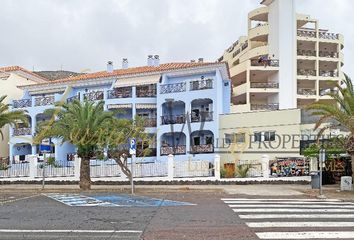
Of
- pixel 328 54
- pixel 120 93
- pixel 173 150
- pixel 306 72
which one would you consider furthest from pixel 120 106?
pixel 328 54

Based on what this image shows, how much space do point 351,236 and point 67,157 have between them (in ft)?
128

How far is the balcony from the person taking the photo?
45.4m

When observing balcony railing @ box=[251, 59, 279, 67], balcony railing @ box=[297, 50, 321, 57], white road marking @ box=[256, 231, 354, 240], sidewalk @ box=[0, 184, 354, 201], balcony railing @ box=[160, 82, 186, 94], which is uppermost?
balcony railing @ box=[297, 50, 321, 57]

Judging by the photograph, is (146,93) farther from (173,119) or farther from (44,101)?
(44,101)

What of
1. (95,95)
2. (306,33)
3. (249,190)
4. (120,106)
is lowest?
(249,190)

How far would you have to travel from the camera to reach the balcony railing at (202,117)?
1654 inches

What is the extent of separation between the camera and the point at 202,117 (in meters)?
42.3

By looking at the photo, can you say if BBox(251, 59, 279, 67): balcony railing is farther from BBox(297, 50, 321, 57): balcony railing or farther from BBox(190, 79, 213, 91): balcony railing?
BBox(190, 79, 213, 91): balcony railing

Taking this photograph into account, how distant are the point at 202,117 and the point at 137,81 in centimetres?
783

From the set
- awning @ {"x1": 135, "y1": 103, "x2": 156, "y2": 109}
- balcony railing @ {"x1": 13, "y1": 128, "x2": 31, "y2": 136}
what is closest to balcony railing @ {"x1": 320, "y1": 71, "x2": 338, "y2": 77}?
awning @ {"x1": 135, "y1": 103, "x2": 156, "y2": 109}

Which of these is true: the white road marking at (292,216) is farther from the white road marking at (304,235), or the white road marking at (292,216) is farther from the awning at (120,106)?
the awning at (120,106)

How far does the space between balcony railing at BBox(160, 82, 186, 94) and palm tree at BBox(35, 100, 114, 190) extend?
1545 cm

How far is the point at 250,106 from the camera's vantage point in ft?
176

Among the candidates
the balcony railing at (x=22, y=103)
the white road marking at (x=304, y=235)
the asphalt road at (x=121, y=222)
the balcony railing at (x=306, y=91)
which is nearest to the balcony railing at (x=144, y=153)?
the balcony railing at (x=22, y=103)
